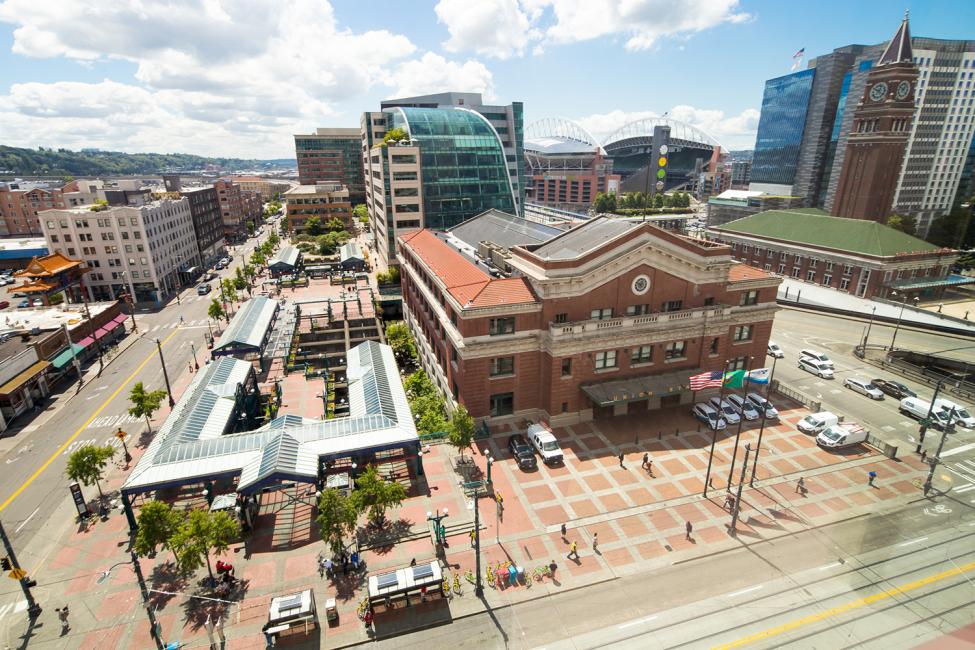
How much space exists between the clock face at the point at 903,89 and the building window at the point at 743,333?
76125 millimetres

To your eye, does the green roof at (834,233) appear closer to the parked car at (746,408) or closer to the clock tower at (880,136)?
the clock tower at (880,136)

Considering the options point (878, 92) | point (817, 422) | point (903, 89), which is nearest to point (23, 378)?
point (817, 422)

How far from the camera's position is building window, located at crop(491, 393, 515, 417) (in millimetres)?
47469

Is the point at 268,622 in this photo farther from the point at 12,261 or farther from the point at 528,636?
the point at 12,261

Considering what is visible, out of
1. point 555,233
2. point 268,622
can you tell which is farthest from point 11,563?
point 555,233

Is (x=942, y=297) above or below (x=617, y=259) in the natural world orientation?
below

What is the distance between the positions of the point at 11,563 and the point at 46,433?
28214 mm

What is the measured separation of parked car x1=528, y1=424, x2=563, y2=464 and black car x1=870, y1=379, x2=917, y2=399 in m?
40.6

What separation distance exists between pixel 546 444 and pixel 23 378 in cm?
5859

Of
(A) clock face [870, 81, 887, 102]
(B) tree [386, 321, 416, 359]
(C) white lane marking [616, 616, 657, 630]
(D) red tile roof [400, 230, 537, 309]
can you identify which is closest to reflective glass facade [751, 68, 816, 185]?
(A) clock face [870, 81, 887, 102]

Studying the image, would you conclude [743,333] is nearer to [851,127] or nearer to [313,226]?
[851,127]

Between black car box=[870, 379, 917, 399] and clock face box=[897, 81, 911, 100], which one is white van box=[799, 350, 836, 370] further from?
clock face box=[897, 81, 911, 100]

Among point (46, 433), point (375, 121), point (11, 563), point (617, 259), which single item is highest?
point (375, 121)

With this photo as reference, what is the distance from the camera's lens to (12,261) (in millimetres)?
114250
